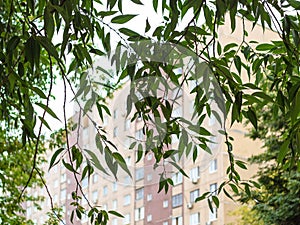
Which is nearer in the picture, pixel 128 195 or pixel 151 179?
pixel 151 179

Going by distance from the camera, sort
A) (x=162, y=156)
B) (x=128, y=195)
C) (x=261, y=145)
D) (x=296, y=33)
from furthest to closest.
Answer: (x=261, y=145) < (x=128, y=195) < (x=162, y=156) < (x=296, y=33)

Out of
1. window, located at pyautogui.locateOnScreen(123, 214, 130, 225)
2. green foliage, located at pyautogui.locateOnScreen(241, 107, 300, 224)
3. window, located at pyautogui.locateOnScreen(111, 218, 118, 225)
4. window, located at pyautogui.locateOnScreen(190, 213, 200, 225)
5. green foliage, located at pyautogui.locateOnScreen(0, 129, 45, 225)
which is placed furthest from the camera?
green foliage, located at pyautogui.locateOnScreen(241, 107, 300, 224)

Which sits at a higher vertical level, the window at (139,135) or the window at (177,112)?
the window at (177,112)

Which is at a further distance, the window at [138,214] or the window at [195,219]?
the window at [195,219]

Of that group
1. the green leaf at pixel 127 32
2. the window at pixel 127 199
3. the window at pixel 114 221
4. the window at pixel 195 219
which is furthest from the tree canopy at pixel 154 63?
the window at pixel 195 219

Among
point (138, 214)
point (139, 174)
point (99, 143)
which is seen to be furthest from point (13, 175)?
point (99, 143)

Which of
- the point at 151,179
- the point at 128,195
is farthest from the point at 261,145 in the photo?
the point at 151,179

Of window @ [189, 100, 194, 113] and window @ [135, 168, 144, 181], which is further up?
window @ [189, 100, 194, 113]

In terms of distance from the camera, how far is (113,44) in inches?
26.5

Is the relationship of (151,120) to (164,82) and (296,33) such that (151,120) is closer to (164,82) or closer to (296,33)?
(164,82)

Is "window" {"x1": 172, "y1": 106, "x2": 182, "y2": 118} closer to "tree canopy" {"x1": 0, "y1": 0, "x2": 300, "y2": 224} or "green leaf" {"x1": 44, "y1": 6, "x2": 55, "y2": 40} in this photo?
"tree canopy" {"x1": 0, "y1": 0, "x2": 300, "y2": 224}

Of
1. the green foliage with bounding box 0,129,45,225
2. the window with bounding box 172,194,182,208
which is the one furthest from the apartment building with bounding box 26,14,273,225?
the green foliage with bounding box 0,129,45,225

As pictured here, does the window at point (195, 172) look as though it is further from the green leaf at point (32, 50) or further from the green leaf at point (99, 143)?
the green leaf at point (32, 50)

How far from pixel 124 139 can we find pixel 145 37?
0.14m
